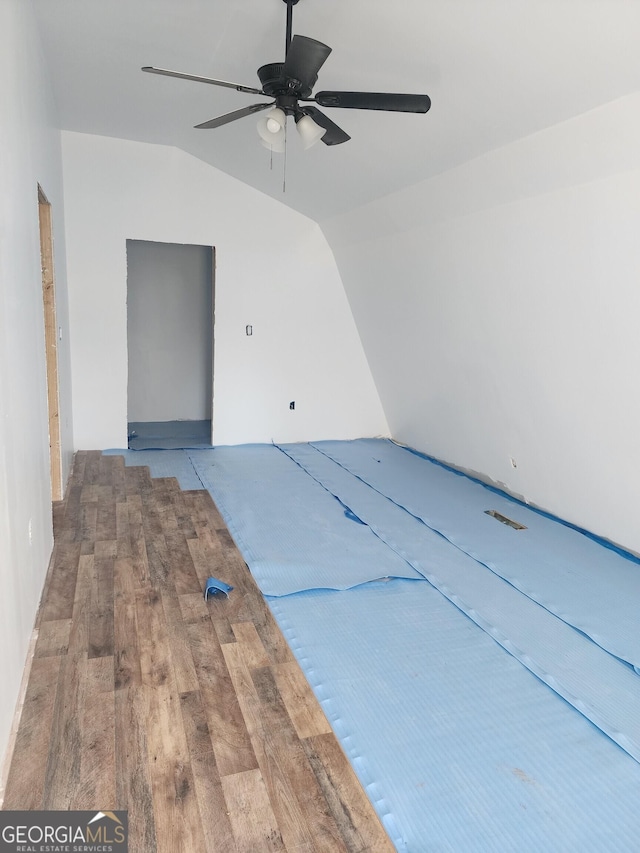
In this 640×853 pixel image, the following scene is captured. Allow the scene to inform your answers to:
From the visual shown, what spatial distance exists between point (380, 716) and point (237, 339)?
468 centimetres

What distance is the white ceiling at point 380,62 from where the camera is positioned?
2365 mm

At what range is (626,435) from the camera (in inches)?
138

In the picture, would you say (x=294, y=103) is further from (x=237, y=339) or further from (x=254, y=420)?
(x=254, y=420)

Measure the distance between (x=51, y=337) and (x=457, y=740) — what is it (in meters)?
3.66

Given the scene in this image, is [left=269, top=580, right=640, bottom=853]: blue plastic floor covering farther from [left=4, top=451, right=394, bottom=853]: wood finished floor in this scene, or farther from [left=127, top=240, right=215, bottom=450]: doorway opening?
[left=127, top=240, right=215, bottom=450]: doorway opening

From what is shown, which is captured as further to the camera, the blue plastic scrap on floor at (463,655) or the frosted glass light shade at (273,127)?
the frosted glass light shade at (273,127)

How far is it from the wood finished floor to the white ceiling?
2.75m

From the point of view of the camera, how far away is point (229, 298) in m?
6.24

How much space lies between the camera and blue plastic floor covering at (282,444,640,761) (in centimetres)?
238

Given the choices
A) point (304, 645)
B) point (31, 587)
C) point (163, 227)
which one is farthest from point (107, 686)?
point (163, 227)

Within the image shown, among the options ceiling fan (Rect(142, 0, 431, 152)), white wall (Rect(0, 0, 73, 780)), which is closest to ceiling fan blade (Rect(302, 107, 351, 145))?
ceiling fan (Rect(142, 0, 431, 152))

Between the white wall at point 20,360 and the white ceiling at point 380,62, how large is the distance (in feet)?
1.74
